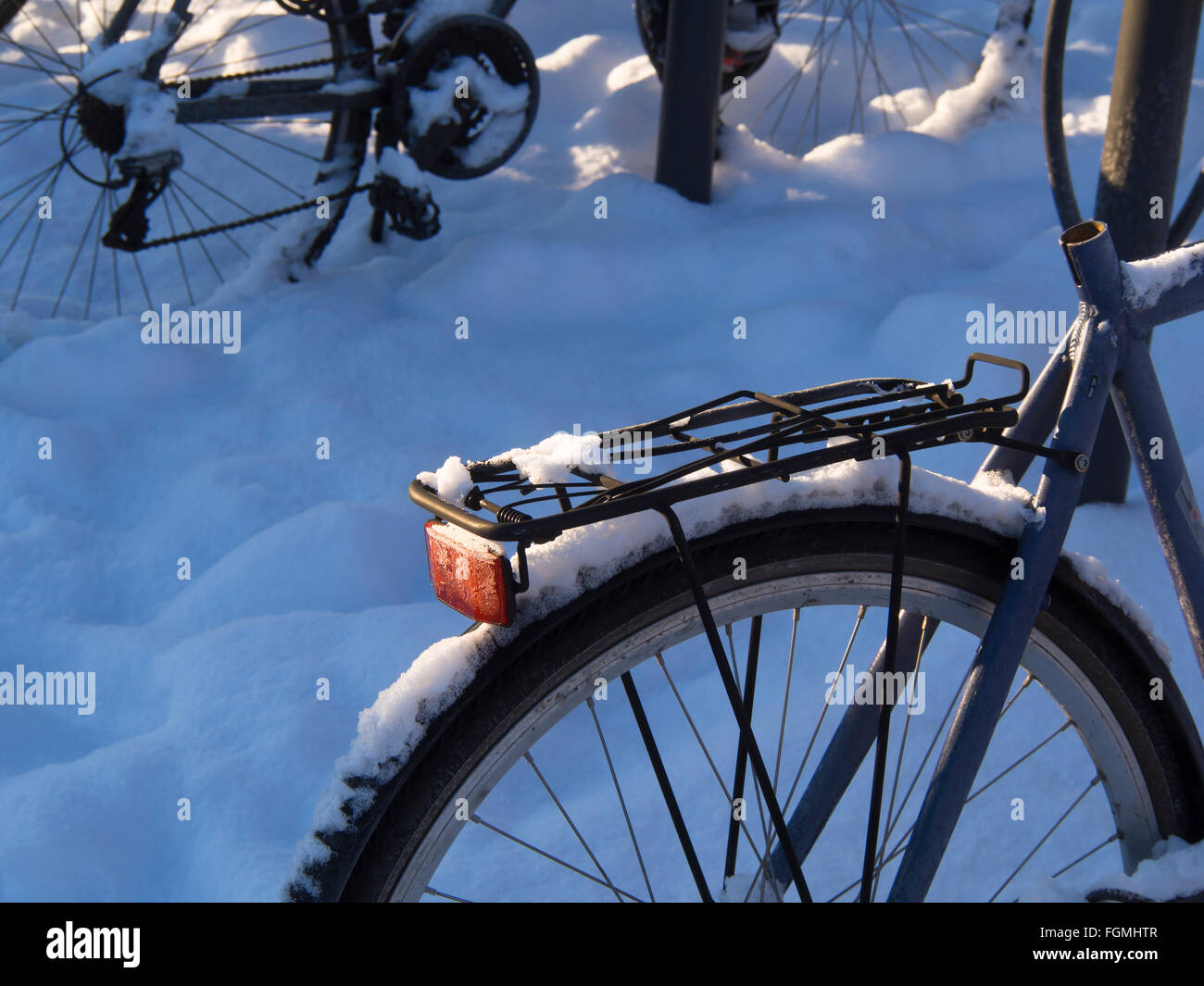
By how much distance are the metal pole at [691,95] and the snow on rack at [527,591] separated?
9.88ft

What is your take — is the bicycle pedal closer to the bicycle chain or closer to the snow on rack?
the bicycle chain

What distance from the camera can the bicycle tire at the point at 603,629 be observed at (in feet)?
3.34

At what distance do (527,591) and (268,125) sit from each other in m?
4.22

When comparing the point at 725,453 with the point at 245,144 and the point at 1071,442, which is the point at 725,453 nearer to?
the point at 1071,442

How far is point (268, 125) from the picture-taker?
15.4 ft

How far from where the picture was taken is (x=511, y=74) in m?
3.62

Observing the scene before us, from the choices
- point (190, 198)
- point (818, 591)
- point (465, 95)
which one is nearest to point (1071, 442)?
point (818, 591)

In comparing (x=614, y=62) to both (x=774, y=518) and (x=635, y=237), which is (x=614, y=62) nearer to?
(x=635, y=237)

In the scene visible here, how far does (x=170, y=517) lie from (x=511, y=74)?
1.82 m

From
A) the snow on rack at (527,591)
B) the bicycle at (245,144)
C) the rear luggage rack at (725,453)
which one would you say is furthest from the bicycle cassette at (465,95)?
the snow on rack at (527,591)

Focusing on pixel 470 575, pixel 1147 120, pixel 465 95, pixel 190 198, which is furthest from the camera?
pixel 190 198

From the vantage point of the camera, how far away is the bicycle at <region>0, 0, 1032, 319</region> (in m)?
3.17

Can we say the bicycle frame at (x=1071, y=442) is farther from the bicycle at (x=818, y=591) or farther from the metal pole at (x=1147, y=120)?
the metal pole at (x=1147, y=120)

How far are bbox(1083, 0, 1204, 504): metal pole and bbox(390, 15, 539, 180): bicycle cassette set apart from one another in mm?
1882
